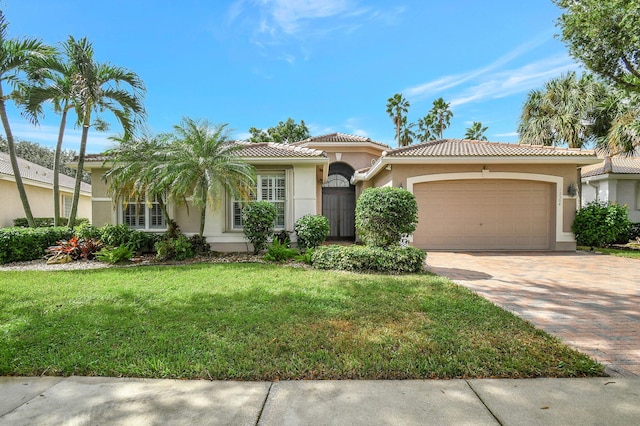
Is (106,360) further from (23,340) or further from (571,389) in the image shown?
(571,389)

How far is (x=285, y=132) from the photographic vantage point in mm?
33250

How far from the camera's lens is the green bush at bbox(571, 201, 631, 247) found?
11383 mm

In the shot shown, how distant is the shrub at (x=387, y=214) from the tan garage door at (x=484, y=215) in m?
4.43

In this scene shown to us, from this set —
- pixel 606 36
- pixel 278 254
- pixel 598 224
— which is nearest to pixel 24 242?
pixel 278 254

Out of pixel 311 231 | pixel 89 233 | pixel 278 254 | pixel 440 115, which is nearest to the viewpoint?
pixel 278 254

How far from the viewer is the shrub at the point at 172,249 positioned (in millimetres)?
9219

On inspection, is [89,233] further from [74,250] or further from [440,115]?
[440,115]

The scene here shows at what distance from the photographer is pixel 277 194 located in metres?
11.0

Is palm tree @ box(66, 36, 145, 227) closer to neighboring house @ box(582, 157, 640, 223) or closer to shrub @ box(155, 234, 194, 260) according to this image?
shrub @ box(155, 234, 194, 260)

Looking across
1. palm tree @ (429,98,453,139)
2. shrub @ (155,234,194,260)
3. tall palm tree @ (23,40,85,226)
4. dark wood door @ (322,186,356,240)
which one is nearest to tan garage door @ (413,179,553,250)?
dark wood door @ (322,186,356,240)

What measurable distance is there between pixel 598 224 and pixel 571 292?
7795 millimetres

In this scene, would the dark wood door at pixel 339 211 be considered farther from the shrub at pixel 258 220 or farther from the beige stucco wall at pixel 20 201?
the beige stucco wall at pixel 20 201

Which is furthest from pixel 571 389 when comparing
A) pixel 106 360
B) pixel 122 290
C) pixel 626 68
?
pixel 626 68

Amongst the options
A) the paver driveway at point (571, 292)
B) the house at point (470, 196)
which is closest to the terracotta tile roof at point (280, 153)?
the house at point (470, 196)
